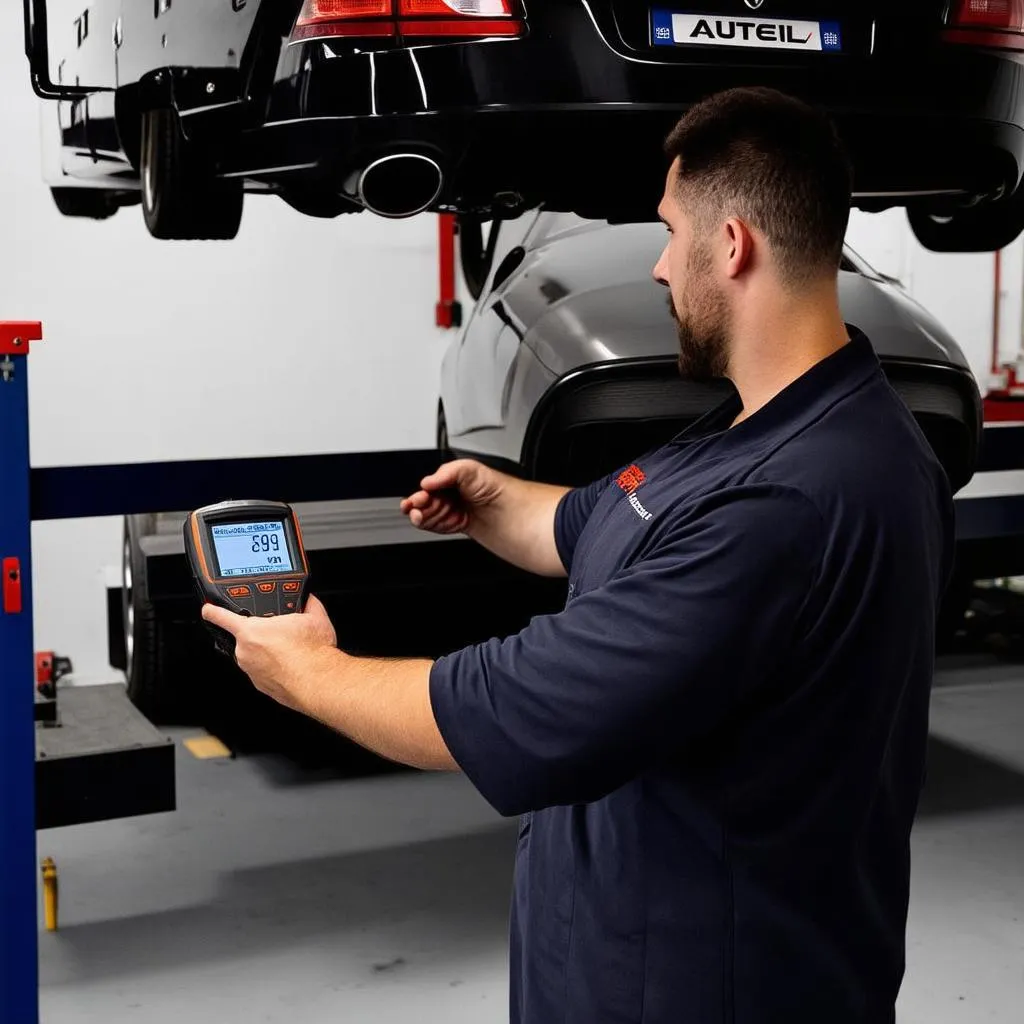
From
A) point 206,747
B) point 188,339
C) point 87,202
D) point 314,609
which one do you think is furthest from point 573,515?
point 188,339

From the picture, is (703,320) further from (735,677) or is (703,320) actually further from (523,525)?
(523,525)

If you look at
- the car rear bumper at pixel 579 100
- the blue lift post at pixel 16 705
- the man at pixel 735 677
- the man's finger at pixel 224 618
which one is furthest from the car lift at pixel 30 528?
the man at pixel 735 677

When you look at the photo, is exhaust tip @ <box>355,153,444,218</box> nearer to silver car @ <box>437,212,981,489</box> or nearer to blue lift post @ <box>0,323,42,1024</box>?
silver car @ <box>437,212,981,489</box>

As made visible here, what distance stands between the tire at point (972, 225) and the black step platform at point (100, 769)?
2077 millimetres

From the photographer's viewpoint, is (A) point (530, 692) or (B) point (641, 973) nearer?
(A) point (530, 692)

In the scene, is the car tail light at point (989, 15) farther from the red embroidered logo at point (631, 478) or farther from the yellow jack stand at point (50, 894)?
the yellow jack stand at point (50, 894)

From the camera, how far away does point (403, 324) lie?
6996mm

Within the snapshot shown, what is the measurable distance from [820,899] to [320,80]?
1691mm

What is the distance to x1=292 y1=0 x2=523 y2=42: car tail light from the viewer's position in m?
2.42

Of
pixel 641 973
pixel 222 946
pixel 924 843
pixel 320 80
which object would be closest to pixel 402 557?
pixel 222 946

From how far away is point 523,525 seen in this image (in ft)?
7.45

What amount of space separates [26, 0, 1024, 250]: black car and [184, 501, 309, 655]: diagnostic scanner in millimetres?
914

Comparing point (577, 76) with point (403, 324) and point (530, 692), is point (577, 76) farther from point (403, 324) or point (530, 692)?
point (403, 324)

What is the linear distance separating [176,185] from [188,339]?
3.26 meters
